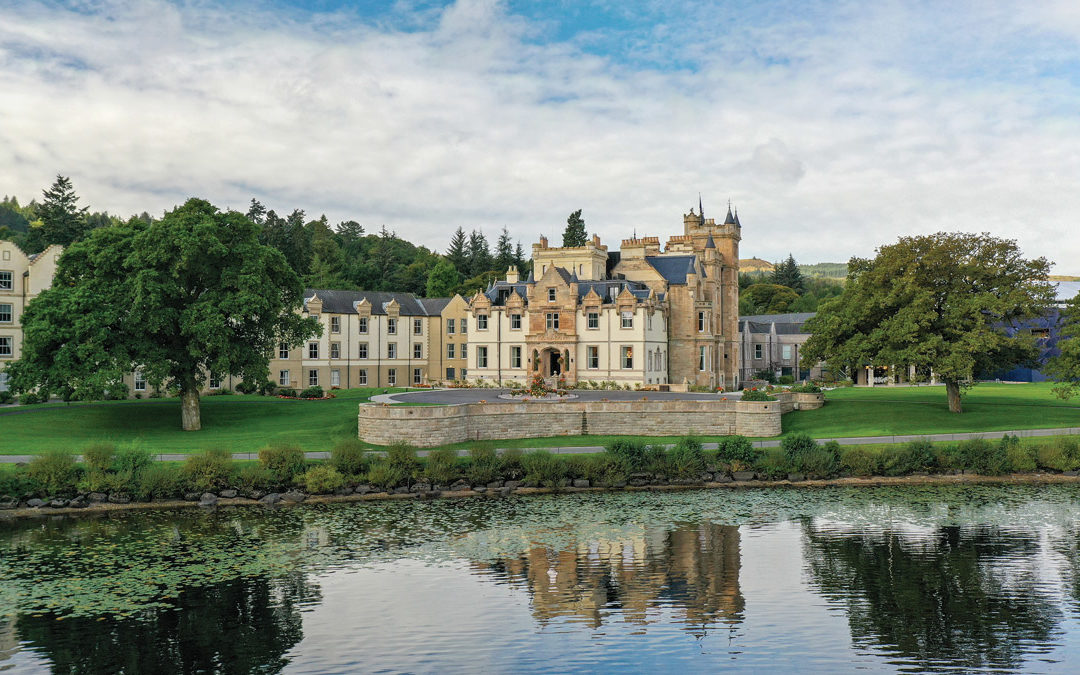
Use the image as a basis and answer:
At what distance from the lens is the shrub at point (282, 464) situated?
3838cm

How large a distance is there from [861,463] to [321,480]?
2565 centimetres

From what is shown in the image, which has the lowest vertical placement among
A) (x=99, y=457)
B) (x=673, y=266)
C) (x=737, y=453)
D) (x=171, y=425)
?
(x=737, y=453)

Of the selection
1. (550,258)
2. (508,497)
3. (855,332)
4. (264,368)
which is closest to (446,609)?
(508,497)

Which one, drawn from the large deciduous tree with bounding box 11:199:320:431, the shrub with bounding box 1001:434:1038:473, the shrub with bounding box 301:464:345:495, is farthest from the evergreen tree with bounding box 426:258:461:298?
the shrub with bounding box 1001:434:1038:473

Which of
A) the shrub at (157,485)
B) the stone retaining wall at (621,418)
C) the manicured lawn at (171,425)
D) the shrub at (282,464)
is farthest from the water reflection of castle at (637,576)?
the manicured lawn at (171,425)

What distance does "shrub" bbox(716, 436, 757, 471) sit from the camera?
140ft

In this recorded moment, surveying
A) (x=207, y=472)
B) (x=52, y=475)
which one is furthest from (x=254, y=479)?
(x=52, y=475)

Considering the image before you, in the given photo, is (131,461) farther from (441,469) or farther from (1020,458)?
(1020,458)

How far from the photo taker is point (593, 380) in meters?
73.2

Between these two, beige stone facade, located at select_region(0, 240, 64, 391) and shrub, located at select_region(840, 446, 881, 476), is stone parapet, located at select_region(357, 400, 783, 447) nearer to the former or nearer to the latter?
shrub, located at select_region(840, 446, 881, 476)

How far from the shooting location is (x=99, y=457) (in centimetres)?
3734

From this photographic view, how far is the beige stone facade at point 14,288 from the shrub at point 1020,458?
6328 cm

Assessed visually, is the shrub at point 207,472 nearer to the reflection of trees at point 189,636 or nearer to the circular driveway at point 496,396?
the reflection of trees at point 189,636

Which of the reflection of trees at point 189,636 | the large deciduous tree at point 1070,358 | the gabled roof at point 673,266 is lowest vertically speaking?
the reflection of trees at point 189,636
